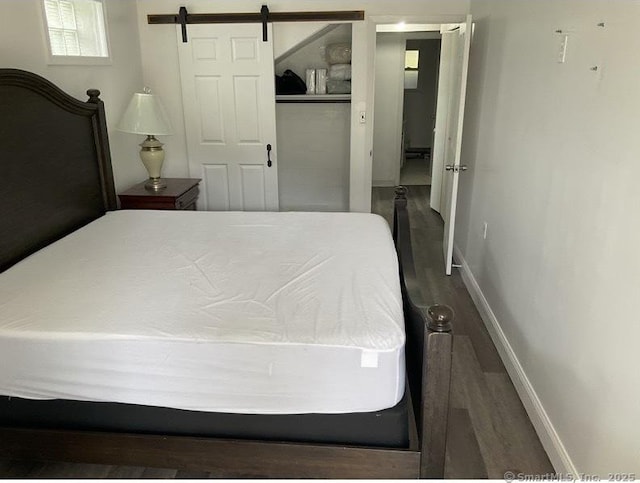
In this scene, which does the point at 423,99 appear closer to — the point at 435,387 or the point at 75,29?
the point at 75,29

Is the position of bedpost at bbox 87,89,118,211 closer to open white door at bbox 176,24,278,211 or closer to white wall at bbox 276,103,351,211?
open white door at bbox 176,24,278,211

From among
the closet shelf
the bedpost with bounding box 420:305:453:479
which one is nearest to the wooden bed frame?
the bedpost with bounding box 420:305:453:479

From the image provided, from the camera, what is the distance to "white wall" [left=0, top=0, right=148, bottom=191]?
2.67 meters

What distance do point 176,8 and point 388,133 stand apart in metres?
3.51

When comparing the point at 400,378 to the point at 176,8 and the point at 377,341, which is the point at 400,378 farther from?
the point at 176,8

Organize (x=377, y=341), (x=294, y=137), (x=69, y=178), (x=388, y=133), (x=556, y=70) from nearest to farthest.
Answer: (x=377, y=341), (x=556, y=70), (x=69, y=178), (x=294, y=137), (x=388, y=133)

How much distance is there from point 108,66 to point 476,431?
340 centimetres

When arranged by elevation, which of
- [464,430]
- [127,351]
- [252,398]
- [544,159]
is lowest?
[464,430]

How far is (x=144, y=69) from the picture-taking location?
4230 mm

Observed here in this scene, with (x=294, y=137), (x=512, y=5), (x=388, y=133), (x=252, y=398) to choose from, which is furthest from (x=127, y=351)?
(x=388, y=133)

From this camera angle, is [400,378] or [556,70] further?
[556,70]

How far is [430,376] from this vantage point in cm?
157

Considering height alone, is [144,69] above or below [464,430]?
above

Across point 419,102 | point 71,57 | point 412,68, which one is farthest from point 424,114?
Result: point 71,57
